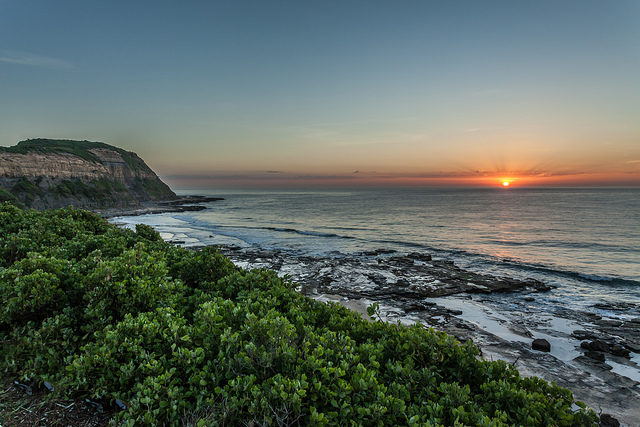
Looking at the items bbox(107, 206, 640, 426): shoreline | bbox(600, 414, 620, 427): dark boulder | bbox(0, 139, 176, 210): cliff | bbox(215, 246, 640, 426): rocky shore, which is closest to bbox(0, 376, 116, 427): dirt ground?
bbox(107, 206, 640, 426): shoreline

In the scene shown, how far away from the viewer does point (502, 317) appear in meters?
14.3

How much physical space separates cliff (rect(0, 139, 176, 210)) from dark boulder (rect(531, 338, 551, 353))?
208 feet

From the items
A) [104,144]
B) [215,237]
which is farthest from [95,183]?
[215,237]

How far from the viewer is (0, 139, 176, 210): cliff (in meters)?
56.3

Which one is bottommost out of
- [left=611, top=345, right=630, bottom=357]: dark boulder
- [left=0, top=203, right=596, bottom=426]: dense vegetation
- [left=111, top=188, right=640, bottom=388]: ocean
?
[left=111, top=188, right=640, bottom=388]: ocean

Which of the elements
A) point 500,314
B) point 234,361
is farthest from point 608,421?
point 234,361

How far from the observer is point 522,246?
32.4 meters

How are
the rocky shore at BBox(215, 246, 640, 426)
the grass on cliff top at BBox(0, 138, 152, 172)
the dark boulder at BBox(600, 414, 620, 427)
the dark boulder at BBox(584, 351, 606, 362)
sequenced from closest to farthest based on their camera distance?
1. the dark boulder at BBox(600, 414, 620, 427)
2. the rocky shore at BBox(215, 246, 640, 426)
3. the dark boulder at BBox(584, 351, 606, 362)
4. the grass on cliff top at BBox(0, 138, 152, 172)

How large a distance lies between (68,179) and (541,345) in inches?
3470

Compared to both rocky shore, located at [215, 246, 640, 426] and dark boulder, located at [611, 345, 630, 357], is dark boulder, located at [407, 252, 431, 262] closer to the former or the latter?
rocky shore, located at [215, 246, 640, 426]

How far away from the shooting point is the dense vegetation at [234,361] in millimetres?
3299

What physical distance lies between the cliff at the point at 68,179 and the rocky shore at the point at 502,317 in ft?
178

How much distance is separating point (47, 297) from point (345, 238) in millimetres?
34105

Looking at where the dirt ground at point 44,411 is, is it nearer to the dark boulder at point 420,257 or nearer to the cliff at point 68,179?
the dark boulder at point 420,257
